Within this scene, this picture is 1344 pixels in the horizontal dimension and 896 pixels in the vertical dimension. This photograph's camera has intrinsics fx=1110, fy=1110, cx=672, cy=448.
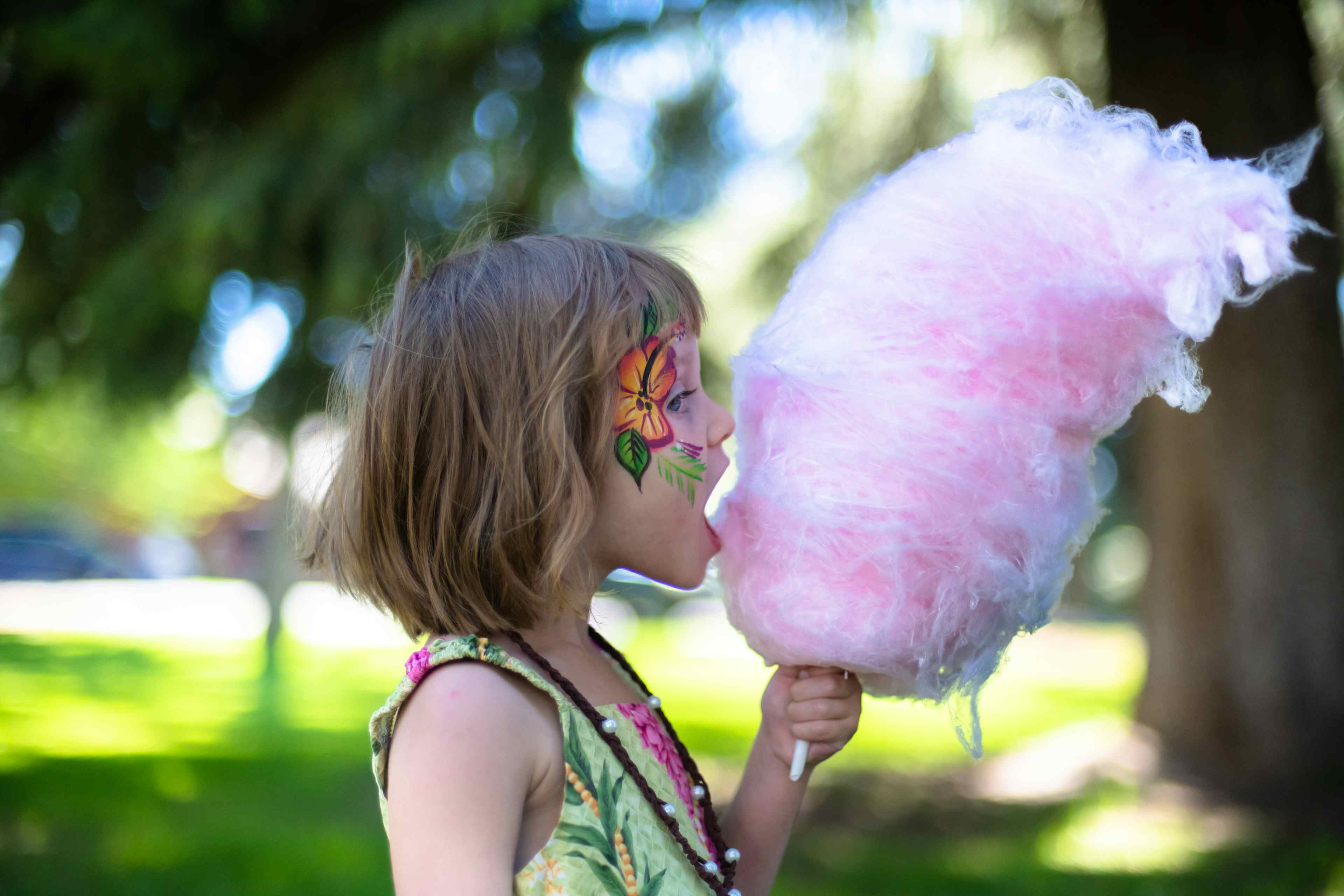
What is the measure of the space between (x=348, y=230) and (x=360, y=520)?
9.75ft

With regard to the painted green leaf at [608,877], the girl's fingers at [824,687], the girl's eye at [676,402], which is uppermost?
the girl's eye at [676,402]

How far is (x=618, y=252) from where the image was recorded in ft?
4.99

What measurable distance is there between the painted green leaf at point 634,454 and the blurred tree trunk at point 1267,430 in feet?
15.0

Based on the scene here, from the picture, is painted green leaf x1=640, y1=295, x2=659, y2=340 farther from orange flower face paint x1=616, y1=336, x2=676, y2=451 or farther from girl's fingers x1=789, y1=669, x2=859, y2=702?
girl's fingers x1=789, y1=669, x2=859, y2=702

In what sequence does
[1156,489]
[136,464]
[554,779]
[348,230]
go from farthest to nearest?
[136,464] → [1156,489] → [348,230] → [554,779]

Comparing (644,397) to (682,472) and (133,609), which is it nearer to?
(682,472)

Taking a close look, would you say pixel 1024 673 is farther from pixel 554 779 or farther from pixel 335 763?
pixel 554 779

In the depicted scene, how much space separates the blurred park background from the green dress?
0.58m

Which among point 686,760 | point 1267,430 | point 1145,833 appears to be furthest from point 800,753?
point 1267,430

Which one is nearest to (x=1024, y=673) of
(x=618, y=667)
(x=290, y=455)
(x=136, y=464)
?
(x=290, y=455)

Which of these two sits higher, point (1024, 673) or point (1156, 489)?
point (1156, 489)

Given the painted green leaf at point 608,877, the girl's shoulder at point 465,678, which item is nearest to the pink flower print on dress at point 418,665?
the girl's shoulder at point 465,678

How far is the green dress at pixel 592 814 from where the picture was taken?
49.9 inches

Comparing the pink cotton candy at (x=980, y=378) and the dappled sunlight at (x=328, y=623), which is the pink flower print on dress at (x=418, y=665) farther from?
the dappled sunlight at (x=328, y=623)
